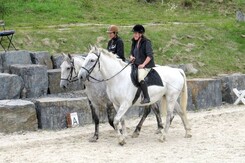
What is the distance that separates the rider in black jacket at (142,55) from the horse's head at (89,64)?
1.00 metres

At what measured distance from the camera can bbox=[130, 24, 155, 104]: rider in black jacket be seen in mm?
11467

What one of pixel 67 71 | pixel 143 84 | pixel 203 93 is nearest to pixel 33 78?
pixel 67 71

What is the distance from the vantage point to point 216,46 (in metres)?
22.5

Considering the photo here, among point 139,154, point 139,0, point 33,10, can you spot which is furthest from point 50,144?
point 139,0

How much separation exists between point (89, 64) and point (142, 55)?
1.33m

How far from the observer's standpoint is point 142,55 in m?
11.8

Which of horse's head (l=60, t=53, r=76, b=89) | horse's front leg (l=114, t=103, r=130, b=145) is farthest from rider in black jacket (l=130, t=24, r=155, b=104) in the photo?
horse's head (l=60, t=53, r=76, b=89)

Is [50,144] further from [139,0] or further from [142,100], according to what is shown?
[139,0]

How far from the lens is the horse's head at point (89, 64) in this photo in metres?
11.1

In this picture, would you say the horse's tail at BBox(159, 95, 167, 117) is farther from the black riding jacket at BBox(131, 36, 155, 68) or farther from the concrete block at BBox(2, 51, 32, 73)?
the concrete block at BBox(2, 51, 32, 73)

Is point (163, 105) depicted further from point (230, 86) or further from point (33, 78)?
point (230, 86)

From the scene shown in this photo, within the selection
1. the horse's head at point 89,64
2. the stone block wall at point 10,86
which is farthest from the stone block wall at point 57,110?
the horse's head at point 89,64

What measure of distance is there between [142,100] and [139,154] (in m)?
1.49

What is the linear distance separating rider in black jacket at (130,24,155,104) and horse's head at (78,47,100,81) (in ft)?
3.28
